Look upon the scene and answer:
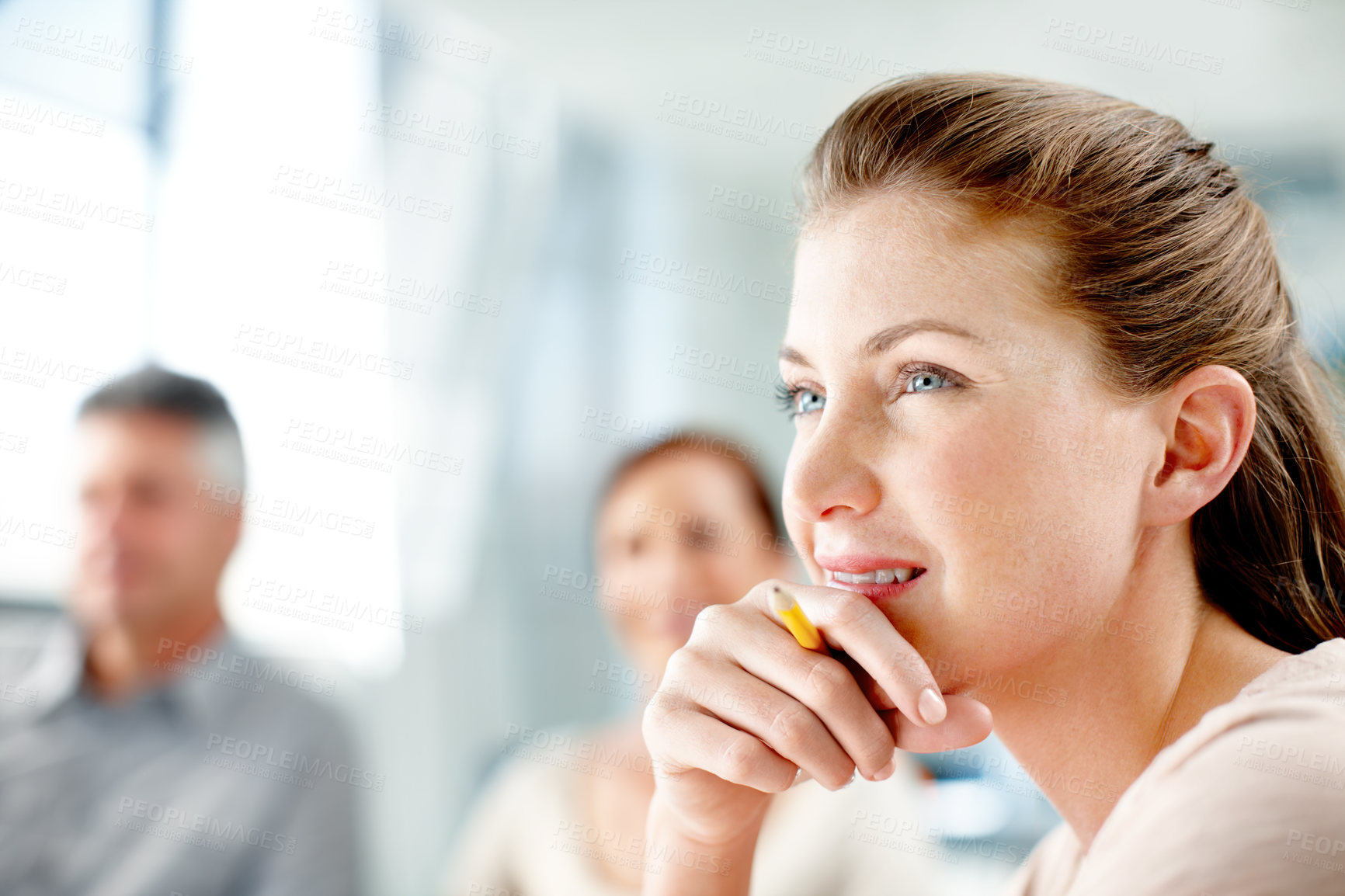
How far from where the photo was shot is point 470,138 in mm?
3398

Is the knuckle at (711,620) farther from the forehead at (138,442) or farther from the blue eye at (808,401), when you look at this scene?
the forehead at (138,442)

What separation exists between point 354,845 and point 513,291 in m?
2.18

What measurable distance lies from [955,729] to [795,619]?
152 millimetres

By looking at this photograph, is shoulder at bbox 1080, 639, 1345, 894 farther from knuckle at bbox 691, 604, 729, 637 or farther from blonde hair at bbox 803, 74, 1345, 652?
knuckle at bbox 691, 604, 729, 637

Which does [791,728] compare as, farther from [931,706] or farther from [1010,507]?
[1010,507]

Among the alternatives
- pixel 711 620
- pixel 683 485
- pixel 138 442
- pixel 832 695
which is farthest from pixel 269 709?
pixel 832 695

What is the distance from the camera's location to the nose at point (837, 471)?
78cm

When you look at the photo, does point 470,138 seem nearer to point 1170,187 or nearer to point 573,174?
point 573,174

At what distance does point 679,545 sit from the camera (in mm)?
2004

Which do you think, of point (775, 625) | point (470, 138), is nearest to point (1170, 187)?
point (775, 625)

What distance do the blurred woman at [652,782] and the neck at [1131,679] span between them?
0.82 m

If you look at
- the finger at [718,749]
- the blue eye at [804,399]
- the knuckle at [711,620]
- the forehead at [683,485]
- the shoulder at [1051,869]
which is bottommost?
the forehead at [683,485]

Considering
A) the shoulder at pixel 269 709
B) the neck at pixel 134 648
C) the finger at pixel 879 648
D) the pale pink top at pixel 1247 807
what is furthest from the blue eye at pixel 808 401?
the neck at pixel 134 648

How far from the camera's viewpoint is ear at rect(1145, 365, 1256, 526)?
0.82 metres
